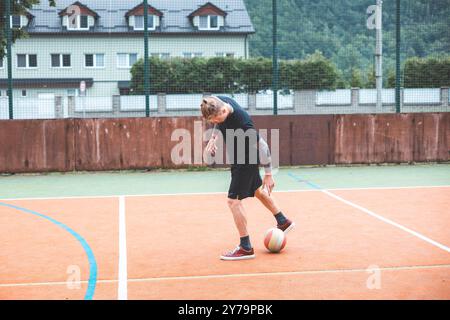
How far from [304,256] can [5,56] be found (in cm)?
1129

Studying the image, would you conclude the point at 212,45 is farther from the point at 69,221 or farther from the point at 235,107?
the point at 235,107

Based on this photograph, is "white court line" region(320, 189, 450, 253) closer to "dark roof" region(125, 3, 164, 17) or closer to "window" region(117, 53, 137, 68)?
"dark roof" region(125, 3, 164, 17)

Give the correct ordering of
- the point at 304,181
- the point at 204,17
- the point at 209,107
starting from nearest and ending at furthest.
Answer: the point at 209,107
the point at 304,181
the point at 204,17

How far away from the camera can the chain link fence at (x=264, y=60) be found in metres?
17.5

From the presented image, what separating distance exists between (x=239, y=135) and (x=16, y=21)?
37.6ft

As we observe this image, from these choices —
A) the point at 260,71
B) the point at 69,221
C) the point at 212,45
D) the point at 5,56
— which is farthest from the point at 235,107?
the point at 212,45

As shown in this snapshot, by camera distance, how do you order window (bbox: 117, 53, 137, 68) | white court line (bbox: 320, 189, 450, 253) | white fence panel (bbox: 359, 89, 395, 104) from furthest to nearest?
1. window (bbox: 117, 53, 137, 68)
2. white fence panel (bbox: 359, 89, 395, 104)
3. white court line (bbox: 320, 189, 450, 253)

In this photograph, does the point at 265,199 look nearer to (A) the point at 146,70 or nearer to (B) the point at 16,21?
(A) the point at 146,70

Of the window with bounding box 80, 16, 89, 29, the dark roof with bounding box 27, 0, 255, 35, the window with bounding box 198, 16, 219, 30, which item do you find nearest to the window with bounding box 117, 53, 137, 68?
the dark roof with bounding box 27, 0, 255, 35

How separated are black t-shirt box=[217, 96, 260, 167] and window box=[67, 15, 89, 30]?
40.6 ft

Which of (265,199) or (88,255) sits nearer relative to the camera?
(88,255)

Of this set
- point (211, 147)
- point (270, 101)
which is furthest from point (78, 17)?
point (211, 147)

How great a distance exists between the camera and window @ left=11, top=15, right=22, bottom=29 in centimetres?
1681

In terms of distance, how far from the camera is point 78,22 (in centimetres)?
1914
